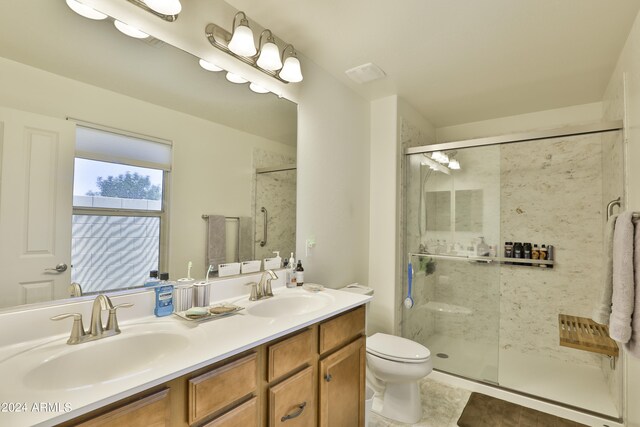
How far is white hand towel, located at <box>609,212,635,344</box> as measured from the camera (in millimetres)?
1265

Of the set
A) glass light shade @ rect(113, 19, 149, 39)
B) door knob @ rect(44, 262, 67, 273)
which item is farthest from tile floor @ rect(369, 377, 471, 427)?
glass light shade @ rect(113, 19, 149, 39)

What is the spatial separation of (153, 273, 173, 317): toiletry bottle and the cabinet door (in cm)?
72

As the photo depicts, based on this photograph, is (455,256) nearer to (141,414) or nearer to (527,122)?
(527,122)

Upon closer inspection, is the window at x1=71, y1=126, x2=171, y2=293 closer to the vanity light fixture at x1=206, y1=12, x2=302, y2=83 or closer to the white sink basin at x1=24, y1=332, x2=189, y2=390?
the white sink basin at x1=24, y1=332, x2=189, y2=390

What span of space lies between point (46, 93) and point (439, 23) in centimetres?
189

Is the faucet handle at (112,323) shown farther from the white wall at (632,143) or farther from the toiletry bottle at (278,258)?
the white wall at (632,143)

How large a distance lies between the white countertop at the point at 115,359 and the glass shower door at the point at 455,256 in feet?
5.51

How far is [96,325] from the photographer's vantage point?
41.8 inches

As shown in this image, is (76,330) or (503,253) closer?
(76,330)

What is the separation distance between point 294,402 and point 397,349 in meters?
1.08

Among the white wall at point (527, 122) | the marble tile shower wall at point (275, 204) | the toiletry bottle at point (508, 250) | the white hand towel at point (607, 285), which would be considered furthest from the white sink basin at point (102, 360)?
the white wall at point (527, 122)

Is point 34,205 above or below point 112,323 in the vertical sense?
above

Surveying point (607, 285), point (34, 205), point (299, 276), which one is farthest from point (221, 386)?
point (607, 285)

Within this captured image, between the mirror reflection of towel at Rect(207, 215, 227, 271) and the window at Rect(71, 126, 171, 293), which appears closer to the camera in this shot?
the window at Rect(71, 126, 171, 293)
